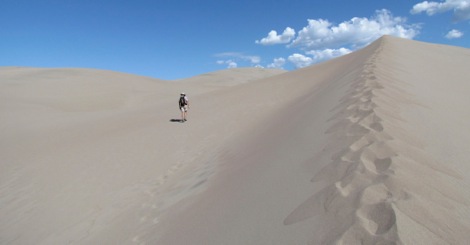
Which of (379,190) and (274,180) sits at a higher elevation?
(379,190)

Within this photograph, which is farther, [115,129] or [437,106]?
[115,129]

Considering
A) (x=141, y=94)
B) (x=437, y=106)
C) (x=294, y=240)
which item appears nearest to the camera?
(x=294, y=240)

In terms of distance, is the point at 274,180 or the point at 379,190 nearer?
the point at 379,190

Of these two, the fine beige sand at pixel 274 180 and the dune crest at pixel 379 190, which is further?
the fine beige sand at pixel 274 180

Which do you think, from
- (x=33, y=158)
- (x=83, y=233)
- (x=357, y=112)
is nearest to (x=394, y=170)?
(x=357, y=112)

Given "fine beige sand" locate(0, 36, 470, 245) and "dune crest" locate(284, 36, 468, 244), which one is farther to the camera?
"fine beige sand" locate(0, 36, 470, 245)

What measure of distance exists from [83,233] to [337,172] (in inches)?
146

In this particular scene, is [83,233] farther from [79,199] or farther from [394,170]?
[394,170]

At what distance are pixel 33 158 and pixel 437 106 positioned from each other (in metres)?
10.7

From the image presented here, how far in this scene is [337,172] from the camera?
118 inches

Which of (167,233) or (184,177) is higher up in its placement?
(167,233)

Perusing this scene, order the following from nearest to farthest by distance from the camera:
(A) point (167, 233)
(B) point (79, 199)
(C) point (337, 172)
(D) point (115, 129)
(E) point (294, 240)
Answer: (E) point (294, 240) < (C) point (337, 172) < (A) point (167, 233) < (B) point (79, 199) < (D) point (115, 129)

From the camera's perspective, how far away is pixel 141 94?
31.0 meters

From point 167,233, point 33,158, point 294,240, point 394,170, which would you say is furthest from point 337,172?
point 33,158
